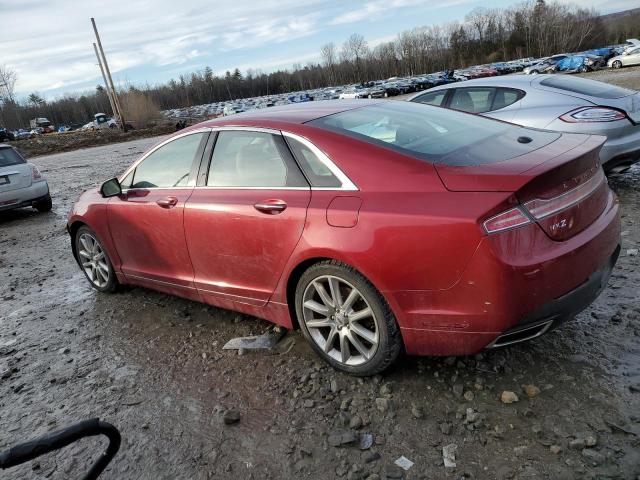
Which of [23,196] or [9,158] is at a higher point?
[9,158]

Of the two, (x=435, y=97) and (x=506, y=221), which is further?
(x=435, y=97)

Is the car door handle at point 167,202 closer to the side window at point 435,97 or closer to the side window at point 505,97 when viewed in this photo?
the side window at point 505,97

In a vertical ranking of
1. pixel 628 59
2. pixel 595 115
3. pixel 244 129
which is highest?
pixel 244 129

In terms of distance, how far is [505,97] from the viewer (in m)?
6.35

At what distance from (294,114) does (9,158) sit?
357 inches

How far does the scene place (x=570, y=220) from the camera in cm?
253

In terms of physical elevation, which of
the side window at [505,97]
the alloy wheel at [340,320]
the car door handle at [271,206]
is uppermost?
the side window at [505,97]

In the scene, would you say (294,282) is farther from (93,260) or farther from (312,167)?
(93,260)

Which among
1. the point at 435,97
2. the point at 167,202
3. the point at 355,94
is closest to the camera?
the point at 167,202

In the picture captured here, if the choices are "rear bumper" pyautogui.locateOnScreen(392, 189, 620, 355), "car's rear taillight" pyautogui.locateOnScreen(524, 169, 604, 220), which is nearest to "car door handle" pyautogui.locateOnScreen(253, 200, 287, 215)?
"rear bumper" pyautogui.locateOnScreen(392, 189, 620, 355)

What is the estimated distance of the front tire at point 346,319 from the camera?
2.77 metres

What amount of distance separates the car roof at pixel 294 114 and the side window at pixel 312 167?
220 mm

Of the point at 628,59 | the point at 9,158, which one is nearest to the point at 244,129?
the point at 9,158

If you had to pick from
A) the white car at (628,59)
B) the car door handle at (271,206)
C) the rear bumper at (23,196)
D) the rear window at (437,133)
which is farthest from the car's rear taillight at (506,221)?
the white car at (628,59)
